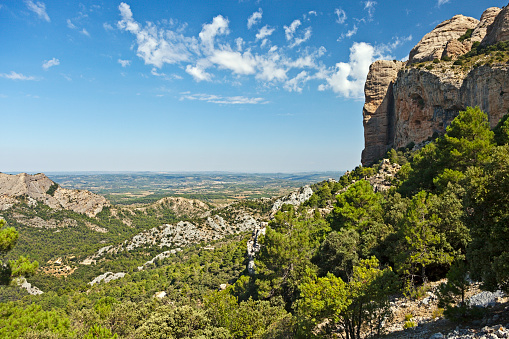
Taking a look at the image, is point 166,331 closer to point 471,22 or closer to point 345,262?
point 345,262

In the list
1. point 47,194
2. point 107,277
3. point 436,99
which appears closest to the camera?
point 436,99

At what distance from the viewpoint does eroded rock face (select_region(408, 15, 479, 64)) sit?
63.9 metres

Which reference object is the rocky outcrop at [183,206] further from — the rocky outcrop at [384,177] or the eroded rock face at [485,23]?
the eroded rock face at [485,23]

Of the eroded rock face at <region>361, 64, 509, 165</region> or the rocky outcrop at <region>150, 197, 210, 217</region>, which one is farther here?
the rocky outcrop at <region>150, 197, 210, 217</region>

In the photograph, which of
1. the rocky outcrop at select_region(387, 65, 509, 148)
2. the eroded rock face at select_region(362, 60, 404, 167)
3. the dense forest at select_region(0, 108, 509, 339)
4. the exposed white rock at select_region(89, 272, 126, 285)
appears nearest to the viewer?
the dense forest at select_region(0, 108, 509, 339)

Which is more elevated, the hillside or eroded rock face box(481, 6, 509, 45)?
eroded rock face box(481, 6, 509, 45)

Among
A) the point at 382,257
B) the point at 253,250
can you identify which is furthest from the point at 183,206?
the point at 382,257

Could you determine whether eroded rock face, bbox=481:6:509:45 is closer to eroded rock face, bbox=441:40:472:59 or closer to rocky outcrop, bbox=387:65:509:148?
eroded rock face, bbox=441:40:472:59

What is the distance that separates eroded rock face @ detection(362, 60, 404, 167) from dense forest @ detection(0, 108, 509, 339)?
157 ft

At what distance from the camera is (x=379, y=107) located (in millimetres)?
72688

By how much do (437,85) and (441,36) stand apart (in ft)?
83.1

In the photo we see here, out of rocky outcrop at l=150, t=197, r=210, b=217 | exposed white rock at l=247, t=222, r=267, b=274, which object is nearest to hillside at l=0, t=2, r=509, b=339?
exposed white rock at l=247, t=222, r=267, b=274

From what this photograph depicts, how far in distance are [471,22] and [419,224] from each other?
8043 centimetres

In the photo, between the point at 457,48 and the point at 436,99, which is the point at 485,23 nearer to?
the point at 457,48
